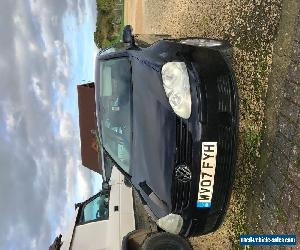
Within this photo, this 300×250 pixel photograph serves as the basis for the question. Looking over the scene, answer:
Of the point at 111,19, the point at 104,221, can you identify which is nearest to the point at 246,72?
the point at 104,221

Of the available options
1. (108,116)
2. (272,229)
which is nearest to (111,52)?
(108,116)

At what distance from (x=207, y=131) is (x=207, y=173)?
480mm

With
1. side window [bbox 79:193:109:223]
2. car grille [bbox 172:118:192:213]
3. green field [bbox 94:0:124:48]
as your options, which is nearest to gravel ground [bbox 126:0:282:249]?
car grille [bbox 172:118:192:213]

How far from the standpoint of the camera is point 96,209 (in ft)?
26.2

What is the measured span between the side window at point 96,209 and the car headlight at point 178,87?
3426 mm

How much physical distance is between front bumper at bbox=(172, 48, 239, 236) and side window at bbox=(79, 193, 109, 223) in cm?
284

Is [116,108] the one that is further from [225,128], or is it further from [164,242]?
[164,242]

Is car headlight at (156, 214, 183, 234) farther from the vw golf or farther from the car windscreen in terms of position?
the car windscreen

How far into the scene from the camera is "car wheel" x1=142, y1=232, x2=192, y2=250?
625cm

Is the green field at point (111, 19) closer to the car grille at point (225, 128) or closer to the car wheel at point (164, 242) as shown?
the car wheel at point (164, 242)

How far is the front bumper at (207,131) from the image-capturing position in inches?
186

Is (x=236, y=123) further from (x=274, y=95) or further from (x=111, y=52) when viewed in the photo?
(x=111, y=52)

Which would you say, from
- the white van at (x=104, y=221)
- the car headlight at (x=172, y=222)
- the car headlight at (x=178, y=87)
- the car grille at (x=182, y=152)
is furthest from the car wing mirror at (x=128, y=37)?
the white van at (x=104, y=221)

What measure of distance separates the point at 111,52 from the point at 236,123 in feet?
7.80
